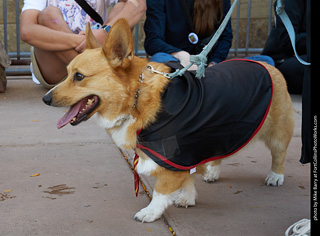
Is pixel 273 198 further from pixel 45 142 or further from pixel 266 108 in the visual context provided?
pixel 45 142

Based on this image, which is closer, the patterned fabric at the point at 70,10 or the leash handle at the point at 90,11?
the leash handle at the point at 90,11

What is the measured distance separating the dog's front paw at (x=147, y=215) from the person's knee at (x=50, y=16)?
3.26 meters

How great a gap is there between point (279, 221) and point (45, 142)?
8.18ft

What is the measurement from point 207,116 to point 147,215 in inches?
30.1

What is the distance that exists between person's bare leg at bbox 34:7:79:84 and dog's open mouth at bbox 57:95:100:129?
9.18 ft

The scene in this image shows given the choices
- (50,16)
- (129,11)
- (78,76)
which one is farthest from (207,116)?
(50,16)

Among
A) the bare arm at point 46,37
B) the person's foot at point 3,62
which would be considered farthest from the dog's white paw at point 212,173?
the person's foot at point 3,62

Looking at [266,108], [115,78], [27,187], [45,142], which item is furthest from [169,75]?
[45,142]

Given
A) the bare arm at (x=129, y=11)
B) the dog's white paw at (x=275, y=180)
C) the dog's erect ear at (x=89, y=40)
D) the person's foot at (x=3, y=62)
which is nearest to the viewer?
the dog's erect ear at (x=89, y=40)

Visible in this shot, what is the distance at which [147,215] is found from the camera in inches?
121

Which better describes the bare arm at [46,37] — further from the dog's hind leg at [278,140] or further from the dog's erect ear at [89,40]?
the dog's hind leg at [278,140]

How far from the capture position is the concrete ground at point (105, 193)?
3.01 meters

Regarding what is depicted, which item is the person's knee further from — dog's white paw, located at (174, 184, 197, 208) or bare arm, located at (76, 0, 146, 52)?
dog's white paw, located at (174, 184, 197, 208)

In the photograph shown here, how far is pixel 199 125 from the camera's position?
3021mm
